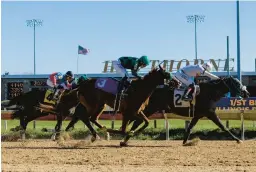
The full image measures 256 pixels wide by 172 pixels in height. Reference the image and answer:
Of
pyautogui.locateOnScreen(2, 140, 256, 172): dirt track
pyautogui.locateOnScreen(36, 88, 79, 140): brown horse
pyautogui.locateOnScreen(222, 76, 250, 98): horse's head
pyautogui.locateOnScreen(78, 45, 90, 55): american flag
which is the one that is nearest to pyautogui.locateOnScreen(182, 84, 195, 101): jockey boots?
pyautogui.locateOnScreen(222, 76, 250, 98): horse's head

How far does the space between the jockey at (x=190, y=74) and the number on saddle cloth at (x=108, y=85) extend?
4.78 feet

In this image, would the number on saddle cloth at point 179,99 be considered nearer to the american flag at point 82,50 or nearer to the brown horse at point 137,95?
the brown horse at point 137,95

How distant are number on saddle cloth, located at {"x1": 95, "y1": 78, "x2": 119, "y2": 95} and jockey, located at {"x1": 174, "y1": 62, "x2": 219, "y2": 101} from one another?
4.78ft

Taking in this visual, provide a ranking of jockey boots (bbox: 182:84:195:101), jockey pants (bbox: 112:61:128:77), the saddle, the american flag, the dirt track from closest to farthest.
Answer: the dirt track → the saddle → jockey pants (bbox: 112:61:128:77) → jockey boots (bbox: 182:84:195:101) → the american flag

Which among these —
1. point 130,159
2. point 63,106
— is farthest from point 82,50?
point 130,159

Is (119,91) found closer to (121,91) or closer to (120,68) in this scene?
(121,91)

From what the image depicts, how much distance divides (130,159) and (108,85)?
2.75m

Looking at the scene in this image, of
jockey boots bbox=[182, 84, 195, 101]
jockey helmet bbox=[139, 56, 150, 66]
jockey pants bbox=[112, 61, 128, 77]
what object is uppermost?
jockey helmet bbox=[139, 56, 150, 66]

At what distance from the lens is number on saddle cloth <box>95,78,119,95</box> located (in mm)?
10430

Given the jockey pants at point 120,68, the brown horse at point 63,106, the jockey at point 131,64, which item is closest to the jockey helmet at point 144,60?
the jockey at point 131,64

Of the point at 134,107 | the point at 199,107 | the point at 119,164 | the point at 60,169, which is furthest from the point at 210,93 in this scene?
the point at 60,169

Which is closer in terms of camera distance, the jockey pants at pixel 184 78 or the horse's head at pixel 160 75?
the horse's head at pixel 160 75

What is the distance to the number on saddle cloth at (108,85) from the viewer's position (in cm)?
1043

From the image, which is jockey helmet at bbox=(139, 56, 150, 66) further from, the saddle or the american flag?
the american flag
